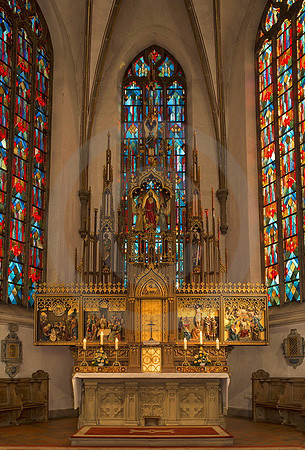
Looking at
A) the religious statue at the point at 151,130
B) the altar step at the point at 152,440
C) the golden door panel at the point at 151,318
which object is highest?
the religious statue at the point at 151,130

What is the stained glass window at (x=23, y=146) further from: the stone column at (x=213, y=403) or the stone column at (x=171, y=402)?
the stone column at (x=213, y=403)

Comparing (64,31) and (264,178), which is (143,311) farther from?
(64,31)

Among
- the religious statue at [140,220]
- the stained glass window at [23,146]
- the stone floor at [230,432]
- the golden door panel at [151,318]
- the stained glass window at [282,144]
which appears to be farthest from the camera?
the stained glass window at [23,146]

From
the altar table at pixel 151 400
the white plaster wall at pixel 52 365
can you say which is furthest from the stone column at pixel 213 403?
the white plaster wall at pixel 52 365

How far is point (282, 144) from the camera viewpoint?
749 inches

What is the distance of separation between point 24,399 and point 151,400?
168 inches

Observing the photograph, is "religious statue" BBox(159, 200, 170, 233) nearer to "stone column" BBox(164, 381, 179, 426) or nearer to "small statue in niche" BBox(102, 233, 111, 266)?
"small statue in niche" BBox(102, 233, 111, 266)

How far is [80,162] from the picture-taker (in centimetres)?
2225

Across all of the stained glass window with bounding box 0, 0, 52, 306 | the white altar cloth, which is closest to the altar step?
the white altar cloth

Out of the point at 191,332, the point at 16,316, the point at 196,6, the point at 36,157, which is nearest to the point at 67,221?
the point at 36,157

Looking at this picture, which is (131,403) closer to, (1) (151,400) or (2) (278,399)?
(1) (151,400)

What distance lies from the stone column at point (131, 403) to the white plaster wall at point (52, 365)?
4.30 meters

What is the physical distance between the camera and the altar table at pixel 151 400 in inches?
564

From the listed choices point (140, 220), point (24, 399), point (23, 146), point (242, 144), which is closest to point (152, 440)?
point (24, 399)
